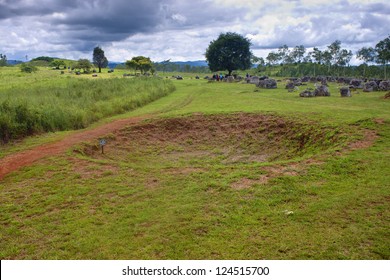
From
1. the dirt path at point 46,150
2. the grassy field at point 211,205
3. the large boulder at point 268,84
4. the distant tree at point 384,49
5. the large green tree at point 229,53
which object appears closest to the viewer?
the grassy field at point 211,205

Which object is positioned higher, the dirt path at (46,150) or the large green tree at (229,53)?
the large green tree at (229,53)

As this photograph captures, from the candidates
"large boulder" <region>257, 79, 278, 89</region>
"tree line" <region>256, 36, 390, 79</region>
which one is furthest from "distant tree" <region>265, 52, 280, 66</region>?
"large boulder" <region>257, 79, 278, 89</region>

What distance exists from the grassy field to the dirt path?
57 cm

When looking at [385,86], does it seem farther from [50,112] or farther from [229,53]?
[229,53]

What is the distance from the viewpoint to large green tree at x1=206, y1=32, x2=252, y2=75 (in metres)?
68.1

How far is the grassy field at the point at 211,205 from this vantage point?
5980 millimetres

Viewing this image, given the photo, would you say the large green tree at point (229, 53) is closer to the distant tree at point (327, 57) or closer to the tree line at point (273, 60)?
the tree line at point (273, 60)

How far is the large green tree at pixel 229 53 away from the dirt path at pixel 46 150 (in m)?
53.8

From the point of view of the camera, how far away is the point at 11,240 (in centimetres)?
668

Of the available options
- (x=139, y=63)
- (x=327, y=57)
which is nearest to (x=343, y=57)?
(x=327, y=57)

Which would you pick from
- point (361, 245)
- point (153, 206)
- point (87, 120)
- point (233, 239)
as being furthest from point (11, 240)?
point (87, 120)

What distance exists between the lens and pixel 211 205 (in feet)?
25.5

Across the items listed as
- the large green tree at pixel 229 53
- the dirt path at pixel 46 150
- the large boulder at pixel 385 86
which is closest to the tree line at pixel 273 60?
the large green tree at pixel 229 53

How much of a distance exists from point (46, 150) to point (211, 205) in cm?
830
